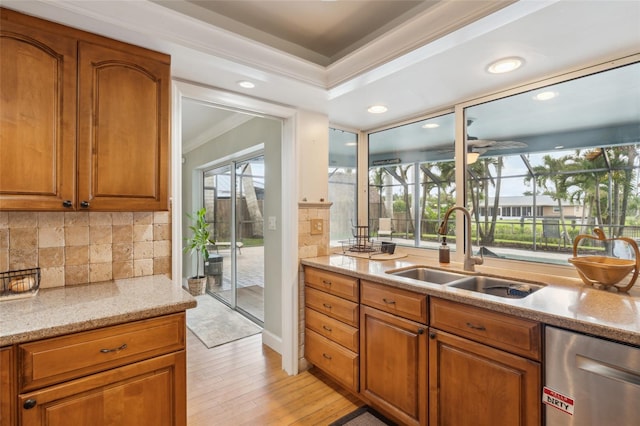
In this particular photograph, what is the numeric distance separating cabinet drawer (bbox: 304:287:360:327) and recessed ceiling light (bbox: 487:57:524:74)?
1723mm

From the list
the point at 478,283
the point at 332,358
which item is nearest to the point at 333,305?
the point at 332,358

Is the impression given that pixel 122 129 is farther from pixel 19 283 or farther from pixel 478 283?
pixel 478 283

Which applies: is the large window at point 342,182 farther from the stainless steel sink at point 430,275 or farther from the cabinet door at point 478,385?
the cabinet door at point 478,385

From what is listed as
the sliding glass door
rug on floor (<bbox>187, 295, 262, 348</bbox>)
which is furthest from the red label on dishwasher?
the sliding glass door

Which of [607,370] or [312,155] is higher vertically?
[312,155]

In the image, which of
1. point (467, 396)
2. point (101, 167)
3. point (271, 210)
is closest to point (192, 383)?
point (271, 210)

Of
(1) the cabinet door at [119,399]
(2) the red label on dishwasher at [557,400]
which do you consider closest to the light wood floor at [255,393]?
(1) the cabinet door at [119,399]

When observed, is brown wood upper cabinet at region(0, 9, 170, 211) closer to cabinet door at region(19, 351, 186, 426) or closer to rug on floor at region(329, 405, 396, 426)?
cabinet door at region(19, 351, 186, 426)

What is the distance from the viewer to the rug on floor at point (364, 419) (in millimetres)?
1912

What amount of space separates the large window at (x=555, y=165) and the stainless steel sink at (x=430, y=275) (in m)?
0.48

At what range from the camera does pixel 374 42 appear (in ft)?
5.77

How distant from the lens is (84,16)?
1.37m

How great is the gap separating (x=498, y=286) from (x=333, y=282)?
3.51 feet

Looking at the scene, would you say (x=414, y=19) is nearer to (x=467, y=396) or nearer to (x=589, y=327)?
(x=589, y=327)
